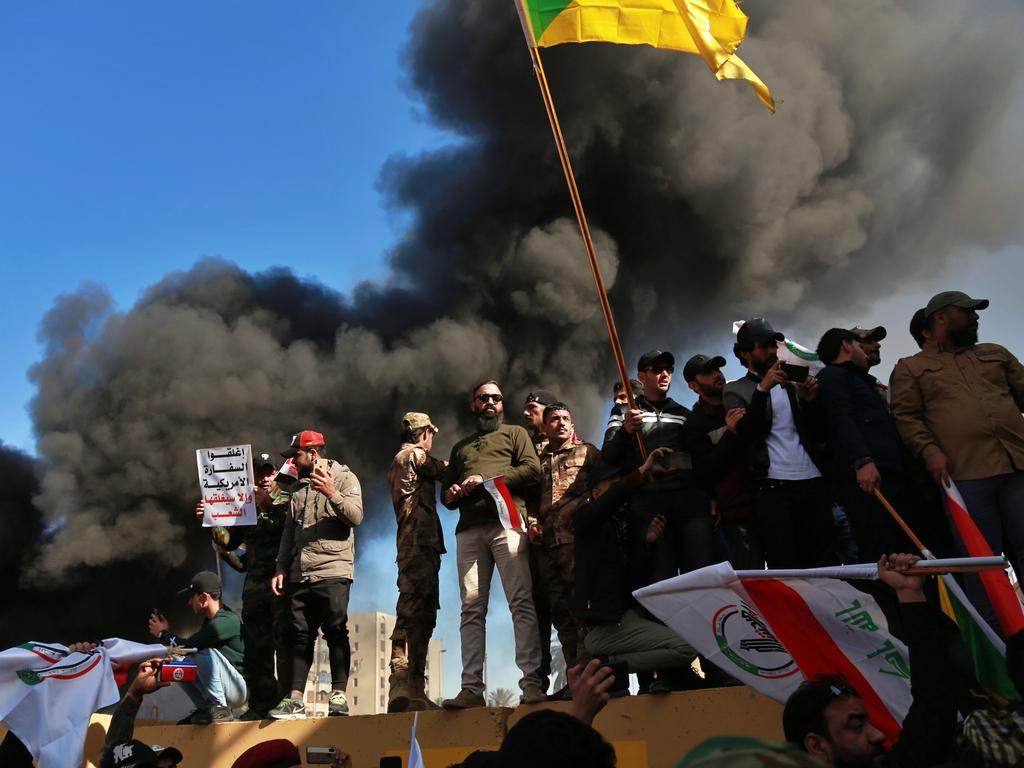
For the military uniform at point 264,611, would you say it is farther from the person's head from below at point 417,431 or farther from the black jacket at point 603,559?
the black jacket at point 603,559

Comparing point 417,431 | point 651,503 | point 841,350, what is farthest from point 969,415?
point 417,431

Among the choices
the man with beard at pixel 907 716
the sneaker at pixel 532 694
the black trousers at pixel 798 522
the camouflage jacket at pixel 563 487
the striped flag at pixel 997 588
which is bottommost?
the sneaker at pixel 532 694

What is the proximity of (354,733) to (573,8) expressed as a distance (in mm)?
4023

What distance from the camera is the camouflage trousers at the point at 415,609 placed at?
19.7 ft

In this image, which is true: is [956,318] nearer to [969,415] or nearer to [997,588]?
[969,415]

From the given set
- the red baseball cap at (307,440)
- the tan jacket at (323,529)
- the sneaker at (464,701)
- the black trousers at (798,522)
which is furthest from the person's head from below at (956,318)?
the red baseball cap at (307,440)

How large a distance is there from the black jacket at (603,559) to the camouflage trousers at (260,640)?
2.34m

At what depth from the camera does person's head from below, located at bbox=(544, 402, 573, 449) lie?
602 centimetres

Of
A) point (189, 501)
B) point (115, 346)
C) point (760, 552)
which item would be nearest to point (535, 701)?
point (760, 552)

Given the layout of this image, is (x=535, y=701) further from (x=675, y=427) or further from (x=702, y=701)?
(x=675, y=427)

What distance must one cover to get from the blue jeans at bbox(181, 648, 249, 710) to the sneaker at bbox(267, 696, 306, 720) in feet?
1.27

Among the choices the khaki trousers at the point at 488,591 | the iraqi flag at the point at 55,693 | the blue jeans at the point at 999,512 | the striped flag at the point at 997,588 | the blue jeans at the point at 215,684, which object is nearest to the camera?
the striped flag at the point at 997,588

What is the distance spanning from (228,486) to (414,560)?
70.3 inches

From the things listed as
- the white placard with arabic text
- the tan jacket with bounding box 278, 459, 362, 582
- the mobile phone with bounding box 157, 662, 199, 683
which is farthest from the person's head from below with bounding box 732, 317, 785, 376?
the white placard with arabic text
